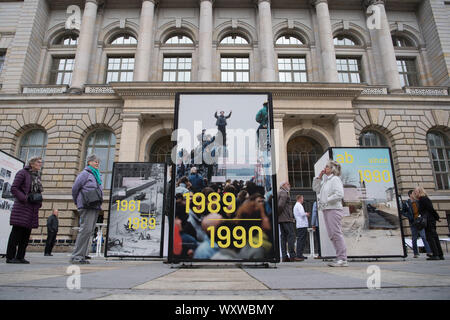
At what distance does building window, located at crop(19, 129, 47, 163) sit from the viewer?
59.3 feet

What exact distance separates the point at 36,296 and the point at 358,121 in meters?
18.8

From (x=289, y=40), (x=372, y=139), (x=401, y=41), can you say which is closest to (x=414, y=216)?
(x=372, y=139)

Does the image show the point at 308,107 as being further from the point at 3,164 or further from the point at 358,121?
the point at 3,164

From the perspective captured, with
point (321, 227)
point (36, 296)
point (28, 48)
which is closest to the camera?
point (36, 296)

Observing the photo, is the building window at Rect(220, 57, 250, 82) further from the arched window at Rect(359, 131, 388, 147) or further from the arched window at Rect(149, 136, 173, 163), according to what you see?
the arched window at Rect(359, 131, 388, 147)

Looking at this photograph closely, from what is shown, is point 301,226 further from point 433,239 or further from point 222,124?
point 222,124

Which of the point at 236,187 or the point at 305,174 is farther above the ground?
the point at 305,174

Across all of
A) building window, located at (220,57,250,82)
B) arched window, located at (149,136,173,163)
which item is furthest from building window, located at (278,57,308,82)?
arched window, located at (149,136,173,163)

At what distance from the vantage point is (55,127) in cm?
1800

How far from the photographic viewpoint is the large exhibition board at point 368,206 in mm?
7324

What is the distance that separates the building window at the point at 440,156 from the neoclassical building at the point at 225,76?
0.25 ft

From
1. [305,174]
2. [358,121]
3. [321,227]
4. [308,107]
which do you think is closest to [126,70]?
[308,107]

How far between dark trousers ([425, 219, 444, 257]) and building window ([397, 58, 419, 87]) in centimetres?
1671

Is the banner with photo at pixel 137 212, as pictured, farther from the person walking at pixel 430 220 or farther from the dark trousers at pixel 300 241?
the person walking at pixel 430 220
